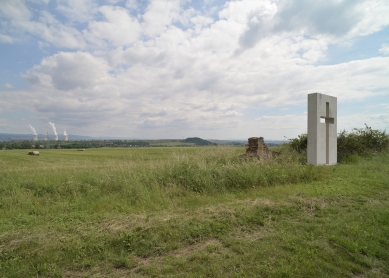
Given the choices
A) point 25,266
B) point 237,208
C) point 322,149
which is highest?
point 322,149

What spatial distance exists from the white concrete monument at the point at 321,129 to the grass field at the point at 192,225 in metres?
4.06

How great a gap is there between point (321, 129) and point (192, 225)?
10.7 m

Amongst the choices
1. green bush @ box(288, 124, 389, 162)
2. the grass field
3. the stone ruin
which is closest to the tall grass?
the grass field

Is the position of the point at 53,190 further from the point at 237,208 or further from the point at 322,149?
the point at 322,149

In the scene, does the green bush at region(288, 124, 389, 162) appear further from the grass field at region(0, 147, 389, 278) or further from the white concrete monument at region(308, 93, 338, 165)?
the grass field at region(0, 147, 389, 278)

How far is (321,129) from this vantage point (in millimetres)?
12117

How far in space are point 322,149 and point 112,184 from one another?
424 inches

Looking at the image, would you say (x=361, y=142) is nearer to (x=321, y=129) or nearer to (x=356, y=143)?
(x=356, y=143)

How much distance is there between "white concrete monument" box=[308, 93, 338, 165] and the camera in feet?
38.5

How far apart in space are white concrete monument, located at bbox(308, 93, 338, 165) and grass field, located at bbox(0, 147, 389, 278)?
160 inches

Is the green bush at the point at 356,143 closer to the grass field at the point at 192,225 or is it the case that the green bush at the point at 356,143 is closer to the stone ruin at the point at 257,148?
the stone ruin at the point at 257,148

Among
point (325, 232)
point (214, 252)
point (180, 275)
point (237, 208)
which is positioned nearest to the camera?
point (180, 275)

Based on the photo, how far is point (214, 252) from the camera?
11.3ft

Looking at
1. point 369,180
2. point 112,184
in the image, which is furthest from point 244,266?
point 369,180
